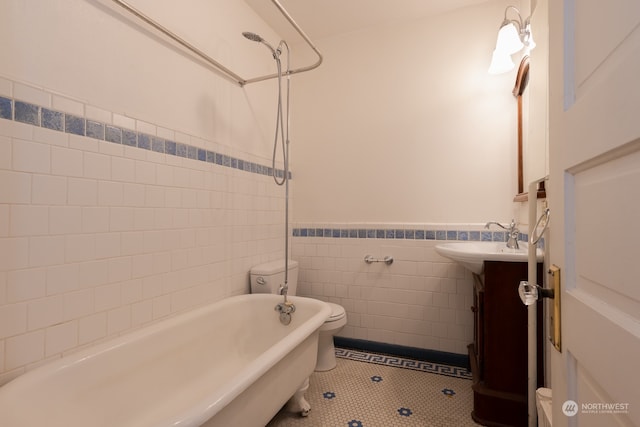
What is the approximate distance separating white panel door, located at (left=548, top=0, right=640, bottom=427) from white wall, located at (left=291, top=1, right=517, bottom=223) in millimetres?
1653

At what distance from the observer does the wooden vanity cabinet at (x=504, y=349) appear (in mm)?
1569

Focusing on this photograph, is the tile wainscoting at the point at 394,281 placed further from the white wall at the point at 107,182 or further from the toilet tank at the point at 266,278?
the white wall at the point at 107,182

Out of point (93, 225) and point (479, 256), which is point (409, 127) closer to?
point (479, 256)

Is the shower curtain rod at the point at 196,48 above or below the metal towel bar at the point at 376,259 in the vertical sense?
above

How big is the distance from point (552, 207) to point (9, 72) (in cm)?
167

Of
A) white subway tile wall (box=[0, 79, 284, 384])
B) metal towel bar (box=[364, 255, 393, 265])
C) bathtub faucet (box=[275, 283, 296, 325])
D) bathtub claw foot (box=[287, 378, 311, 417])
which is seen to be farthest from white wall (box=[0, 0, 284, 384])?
metal towel bar (box=[364, 255, 393, 265])

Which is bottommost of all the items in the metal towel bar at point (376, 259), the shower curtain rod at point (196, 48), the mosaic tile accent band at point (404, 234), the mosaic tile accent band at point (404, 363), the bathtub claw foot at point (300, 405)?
the mosaic tile accent band at point (404, 363)

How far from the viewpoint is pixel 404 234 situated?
7.92 ft

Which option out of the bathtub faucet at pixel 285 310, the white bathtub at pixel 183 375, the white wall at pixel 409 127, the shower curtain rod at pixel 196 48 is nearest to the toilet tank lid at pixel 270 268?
the white bathtub at pixel 183 375

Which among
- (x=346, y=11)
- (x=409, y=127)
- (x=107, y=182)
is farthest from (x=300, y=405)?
(x=346, y=11)

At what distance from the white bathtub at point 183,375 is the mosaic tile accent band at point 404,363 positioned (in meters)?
0.83

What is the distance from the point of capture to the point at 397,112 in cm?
→ 246

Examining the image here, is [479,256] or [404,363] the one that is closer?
[479,256]

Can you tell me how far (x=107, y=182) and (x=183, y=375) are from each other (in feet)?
3.19
